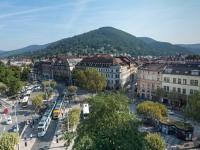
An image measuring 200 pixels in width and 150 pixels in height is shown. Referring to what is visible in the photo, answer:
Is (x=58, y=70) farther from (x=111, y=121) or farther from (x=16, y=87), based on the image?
(x=111, y=121)

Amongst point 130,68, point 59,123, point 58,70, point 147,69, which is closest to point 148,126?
point 59,123

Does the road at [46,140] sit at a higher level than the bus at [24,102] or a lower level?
higher

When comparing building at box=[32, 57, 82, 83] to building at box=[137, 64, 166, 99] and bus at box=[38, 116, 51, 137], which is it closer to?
building at box=[137, 64, 166, 99]

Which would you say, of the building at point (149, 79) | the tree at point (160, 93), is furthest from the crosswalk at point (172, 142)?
the building at point (149, 79)

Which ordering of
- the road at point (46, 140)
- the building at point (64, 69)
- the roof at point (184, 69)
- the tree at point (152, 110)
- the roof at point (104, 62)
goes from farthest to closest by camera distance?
1. the building at point (64, 69)
2. the roof at point (104, 62)
3. the roof at point (184, 69)
4. the tree at point (152, 110)
5. the road at point (46, 140)

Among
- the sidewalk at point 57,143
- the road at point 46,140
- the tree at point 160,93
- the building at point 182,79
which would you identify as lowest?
the road at point 46,140

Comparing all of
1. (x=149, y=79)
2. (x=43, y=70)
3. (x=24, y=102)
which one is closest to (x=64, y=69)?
(x=43, y=70)

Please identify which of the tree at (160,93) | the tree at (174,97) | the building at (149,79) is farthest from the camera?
the building at (149,79)

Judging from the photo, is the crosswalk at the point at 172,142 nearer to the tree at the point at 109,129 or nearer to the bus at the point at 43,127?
the tree at the point at 109,129

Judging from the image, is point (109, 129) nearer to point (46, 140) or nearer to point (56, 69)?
point (46, 140)
